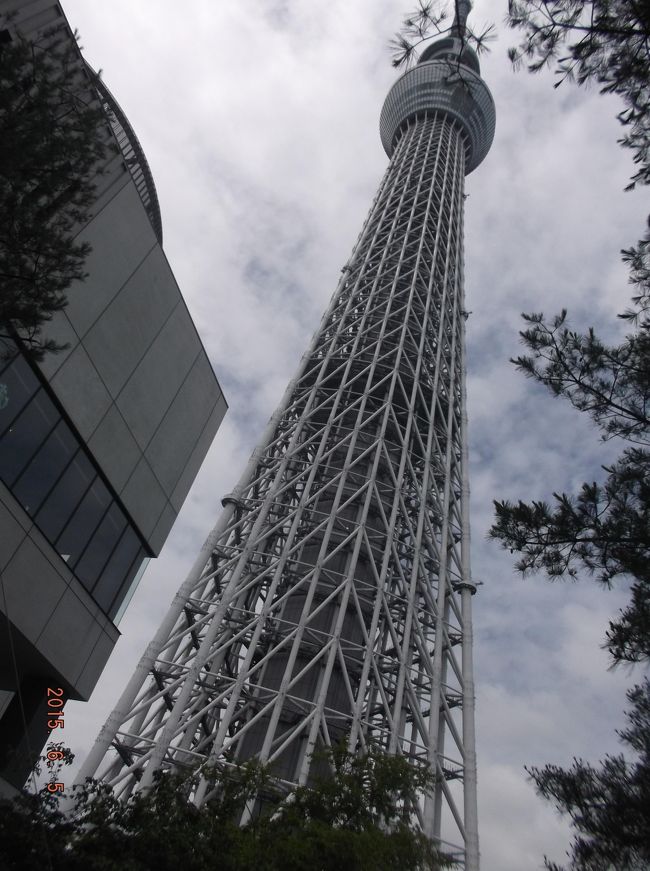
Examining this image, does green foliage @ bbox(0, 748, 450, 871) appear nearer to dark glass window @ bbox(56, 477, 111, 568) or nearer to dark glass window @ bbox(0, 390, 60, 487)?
dark glass window @ bbox(56, 477, 111, 568)

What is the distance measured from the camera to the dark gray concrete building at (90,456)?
1650 cm

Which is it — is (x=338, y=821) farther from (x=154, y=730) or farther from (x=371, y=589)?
(x=371, y=589)

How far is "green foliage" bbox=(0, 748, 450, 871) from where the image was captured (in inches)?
416

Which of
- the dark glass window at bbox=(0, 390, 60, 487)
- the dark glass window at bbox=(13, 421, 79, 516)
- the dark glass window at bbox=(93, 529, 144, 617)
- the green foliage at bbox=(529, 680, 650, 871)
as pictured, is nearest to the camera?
the green foliage at bbox=(529, 680, 650, 871)

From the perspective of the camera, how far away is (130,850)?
35.9ft

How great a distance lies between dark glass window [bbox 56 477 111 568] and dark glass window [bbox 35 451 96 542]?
0.23 metres

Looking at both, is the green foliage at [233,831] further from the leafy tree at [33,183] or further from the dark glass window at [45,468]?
the leafy tree at [33,183]

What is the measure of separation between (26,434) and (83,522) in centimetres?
337

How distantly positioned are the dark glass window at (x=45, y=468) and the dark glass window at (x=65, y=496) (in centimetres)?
24

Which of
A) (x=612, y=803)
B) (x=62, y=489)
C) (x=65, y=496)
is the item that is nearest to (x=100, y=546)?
(x=65, y=496)

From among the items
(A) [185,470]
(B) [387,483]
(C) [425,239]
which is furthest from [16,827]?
(C) [425,239]

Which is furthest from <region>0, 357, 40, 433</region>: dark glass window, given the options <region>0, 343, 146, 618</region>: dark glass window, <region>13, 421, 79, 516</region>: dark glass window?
<region>13, 421, 79, 516</region>: dark glass window

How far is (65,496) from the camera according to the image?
1828cm

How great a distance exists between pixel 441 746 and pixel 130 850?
15013 mm
